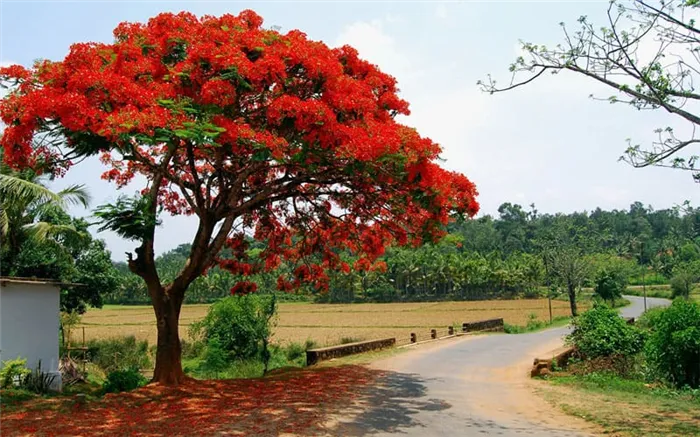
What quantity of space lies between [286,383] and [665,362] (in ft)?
28.1

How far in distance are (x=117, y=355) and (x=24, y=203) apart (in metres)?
13.1

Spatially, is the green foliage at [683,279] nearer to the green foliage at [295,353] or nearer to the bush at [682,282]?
the bush at [682,282]

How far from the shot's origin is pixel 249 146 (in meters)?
10.2

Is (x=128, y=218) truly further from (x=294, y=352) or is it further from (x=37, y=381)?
(x=294, y=352)

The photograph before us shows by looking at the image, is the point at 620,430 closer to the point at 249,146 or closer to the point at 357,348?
the point at 249,146

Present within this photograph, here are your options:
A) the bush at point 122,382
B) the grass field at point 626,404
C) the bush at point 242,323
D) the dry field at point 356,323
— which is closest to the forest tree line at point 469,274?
the dry field at point 356,323

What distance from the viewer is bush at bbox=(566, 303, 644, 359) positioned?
15.5 metres

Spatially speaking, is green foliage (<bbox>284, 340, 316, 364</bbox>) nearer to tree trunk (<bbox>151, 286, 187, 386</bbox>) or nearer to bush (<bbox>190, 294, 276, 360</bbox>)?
bush (<bbox>190, 294, 276, 360</bbox>)

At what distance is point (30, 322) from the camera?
1442 centimetres

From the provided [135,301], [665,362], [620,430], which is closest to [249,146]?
[620,430]

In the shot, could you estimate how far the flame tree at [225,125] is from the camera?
985 cm

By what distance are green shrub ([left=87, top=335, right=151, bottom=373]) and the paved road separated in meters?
12.0

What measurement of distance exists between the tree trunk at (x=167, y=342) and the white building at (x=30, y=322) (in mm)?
3857

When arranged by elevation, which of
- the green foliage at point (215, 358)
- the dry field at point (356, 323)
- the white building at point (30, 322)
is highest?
the white building at point (30, 322)
